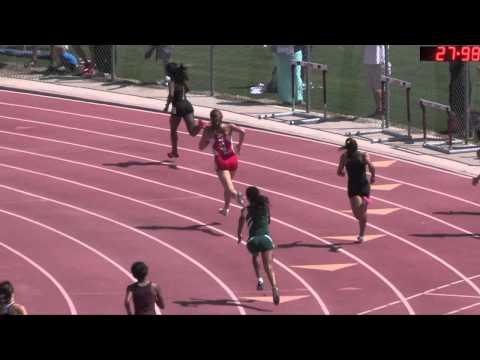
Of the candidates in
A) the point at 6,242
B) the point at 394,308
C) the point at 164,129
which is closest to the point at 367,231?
the point at 394,308

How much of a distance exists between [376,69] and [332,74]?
12.9 feet

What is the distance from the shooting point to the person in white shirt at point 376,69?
2844cm

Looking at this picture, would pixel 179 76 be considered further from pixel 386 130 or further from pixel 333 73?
pixel 333 73

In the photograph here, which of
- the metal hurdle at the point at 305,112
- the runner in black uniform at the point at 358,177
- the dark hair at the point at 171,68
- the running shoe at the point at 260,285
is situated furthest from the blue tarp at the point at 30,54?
the running shoe at the point at 260,285

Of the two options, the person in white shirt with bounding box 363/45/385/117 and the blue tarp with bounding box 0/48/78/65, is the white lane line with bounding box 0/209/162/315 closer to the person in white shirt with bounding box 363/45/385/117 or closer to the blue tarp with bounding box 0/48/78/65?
the person in white shirt with bounding box 363/45/385/117

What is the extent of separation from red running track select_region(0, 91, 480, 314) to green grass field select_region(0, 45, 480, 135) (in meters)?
3.33

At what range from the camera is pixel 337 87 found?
103ft

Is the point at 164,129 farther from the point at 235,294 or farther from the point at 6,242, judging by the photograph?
the point at 235,294

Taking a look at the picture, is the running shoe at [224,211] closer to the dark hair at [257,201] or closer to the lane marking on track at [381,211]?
the lane marking on track at [381,211]

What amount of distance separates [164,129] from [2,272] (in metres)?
9.17

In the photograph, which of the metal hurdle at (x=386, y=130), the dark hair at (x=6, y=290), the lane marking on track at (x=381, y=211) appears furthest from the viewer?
the metal hurdle at (x=386, y=130)

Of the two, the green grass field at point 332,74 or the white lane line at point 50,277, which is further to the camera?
the green grass field at point 332,74

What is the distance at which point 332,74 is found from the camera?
3256 cm

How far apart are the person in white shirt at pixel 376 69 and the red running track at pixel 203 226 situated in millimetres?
2517
